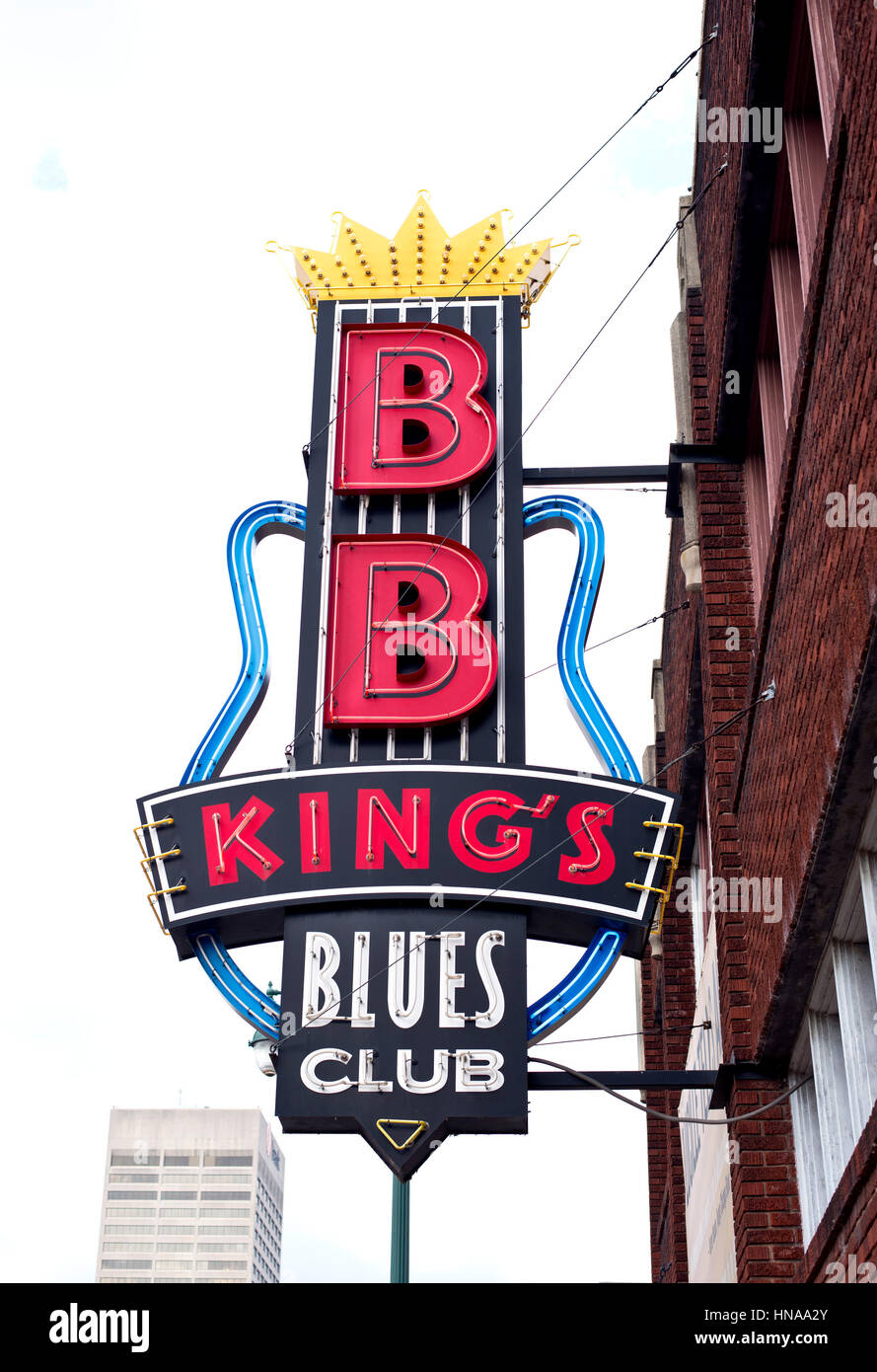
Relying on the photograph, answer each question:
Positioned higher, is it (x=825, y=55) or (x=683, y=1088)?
(x=825, y=55)

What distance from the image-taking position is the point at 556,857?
11.6m

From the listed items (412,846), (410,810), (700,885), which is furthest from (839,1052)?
(700,885)

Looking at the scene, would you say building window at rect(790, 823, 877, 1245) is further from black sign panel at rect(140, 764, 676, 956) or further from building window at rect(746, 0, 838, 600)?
building window at rect(746, 0, 838, 600)

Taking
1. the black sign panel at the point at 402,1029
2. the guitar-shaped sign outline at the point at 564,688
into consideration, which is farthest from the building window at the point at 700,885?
the black sign panel at the point at 402,1029

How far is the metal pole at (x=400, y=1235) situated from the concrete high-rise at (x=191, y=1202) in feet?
527

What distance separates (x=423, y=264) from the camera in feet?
50.2

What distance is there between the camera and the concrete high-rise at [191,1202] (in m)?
166

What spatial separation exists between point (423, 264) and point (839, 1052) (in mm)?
8850

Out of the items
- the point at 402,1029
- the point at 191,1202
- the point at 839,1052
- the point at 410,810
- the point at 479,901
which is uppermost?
the point at 191,1202

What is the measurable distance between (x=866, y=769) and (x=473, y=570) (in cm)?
612

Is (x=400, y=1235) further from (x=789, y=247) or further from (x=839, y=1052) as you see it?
(x=789, y=247)

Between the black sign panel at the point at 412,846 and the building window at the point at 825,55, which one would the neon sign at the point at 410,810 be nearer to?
the black sign panel at the point at 412,846
